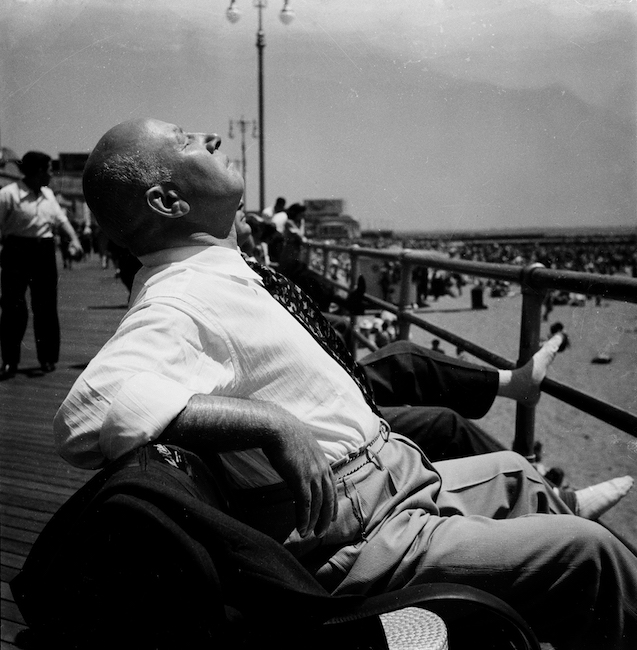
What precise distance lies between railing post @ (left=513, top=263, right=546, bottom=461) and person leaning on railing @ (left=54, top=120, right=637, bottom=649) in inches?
38.5

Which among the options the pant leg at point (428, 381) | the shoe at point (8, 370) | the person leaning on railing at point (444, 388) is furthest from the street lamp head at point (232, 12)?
the shoe at point (8, 370)

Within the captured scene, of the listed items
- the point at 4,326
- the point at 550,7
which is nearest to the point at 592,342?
the point at 4,326

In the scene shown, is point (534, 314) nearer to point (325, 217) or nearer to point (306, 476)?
point (306, 476)

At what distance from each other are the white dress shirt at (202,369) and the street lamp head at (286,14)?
700mm

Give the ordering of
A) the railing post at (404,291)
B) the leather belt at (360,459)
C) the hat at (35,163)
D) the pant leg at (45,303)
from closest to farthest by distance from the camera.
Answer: the leather belt at (360,459) < the railing post at (404,291) < the hat at (35,163) < the pant leg at (45,303)

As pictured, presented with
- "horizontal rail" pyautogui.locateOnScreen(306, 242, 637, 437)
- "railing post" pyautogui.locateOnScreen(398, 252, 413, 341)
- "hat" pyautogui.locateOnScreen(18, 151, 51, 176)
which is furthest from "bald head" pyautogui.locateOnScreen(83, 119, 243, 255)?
"hat" pyautogui.locateOnScreen(18, 151, 51, 176)

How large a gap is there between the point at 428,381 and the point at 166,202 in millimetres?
950

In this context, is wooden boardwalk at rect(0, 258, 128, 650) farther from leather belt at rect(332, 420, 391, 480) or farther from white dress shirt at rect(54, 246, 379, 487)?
leather belt at rect(332, 420, 391, 480)

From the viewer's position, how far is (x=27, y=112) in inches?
67.0

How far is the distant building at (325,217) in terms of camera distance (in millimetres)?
7133

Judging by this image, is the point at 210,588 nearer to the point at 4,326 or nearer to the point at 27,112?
the point at 27,112

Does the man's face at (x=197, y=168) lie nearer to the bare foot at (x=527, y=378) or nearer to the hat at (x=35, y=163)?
the bare foot at (x=527, y=378)

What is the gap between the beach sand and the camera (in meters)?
6.70

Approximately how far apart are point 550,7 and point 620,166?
0.53 metres
